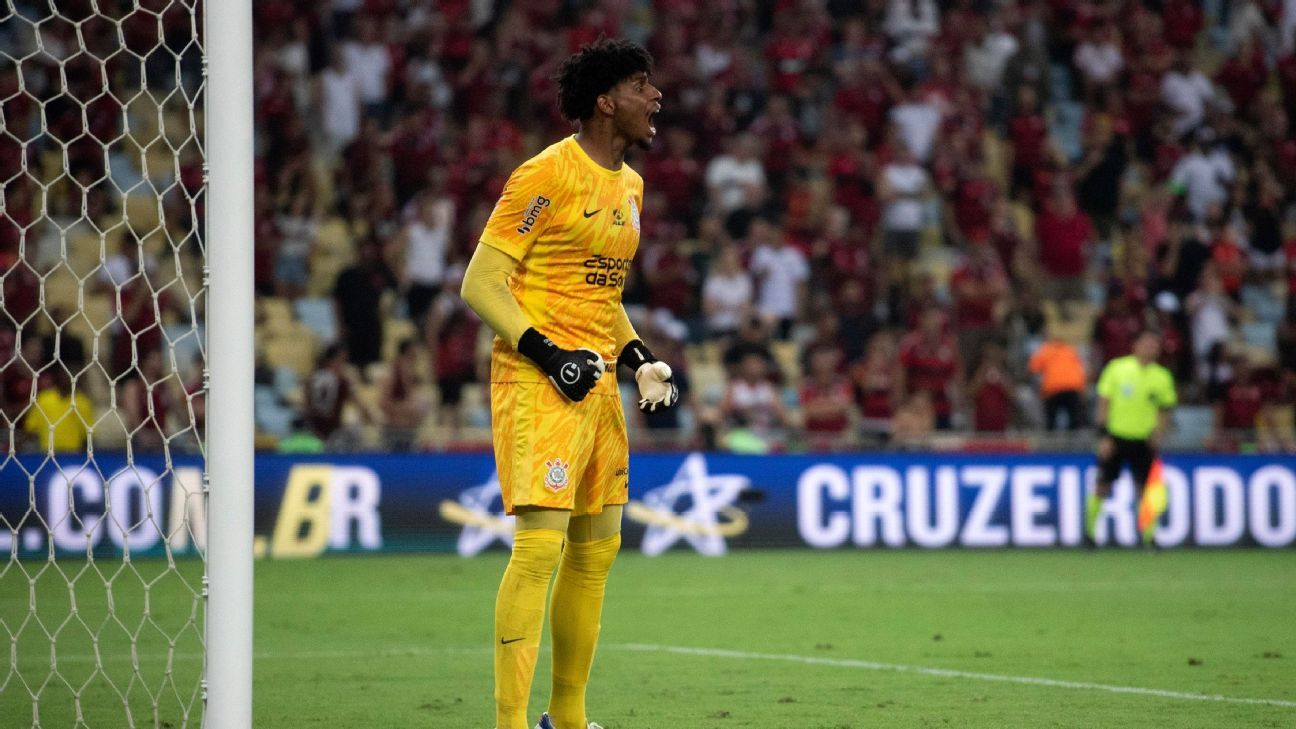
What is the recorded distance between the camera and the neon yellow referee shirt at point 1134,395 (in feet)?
51.3

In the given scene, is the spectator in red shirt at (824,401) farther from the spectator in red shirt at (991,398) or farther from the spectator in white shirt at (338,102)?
the spectator in white shirt at (338,102)

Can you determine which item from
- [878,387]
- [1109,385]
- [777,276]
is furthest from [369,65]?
[1109,385]

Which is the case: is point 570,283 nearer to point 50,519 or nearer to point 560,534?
point 560,534

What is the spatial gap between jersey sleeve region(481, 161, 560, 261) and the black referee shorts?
11300mm

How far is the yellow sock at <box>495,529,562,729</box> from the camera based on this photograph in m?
5.18

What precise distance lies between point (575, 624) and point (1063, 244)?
15.2 meters

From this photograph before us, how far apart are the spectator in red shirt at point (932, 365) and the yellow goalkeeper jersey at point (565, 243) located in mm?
12318

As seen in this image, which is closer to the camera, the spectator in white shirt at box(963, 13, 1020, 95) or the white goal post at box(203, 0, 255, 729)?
the white goal post at box(203, 0, 255, 729)

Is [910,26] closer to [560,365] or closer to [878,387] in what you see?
[878,387]

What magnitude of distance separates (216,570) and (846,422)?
12.6 meters

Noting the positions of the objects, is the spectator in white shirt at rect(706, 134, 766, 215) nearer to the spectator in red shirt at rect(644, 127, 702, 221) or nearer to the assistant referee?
the spectator in red shirt at rect(644, 127, 702, 221)

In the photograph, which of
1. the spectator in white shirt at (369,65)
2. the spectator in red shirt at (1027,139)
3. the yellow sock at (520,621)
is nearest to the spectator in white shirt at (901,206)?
the spectator in red shirt at (1027,139)

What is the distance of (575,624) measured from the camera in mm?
5512

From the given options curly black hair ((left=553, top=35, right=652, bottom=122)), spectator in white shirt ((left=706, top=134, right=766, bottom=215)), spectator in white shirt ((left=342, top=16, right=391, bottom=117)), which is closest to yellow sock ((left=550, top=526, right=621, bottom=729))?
curly black hair ((left=553, top=35, right=652, bottom=122))
